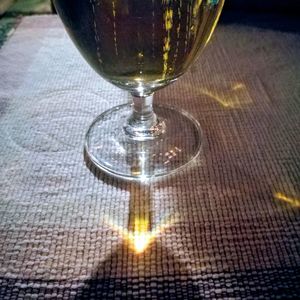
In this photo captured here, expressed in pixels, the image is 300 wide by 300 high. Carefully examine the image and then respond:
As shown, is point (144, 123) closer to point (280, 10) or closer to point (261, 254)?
point (261, 254)

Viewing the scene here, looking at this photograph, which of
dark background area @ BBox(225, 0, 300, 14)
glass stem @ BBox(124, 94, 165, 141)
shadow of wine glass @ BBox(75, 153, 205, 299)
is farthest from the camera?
dark background area @ BBox(225, 0, 300, 14)

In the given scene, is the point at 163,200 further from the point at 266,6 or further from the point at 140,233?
the point at 266,6

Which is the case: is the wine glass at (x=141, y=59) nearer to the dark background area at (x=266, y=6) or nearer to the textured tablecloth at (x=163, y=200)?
the textured tablecloth at (x=163, y=200)

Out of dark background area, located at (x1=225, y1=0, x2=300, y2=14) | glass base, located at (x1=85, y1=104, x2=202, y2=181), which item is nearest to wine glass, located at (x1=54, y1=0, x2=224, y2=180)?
glass base, located at (x1=85, y1=104, x2=202, y2=181)

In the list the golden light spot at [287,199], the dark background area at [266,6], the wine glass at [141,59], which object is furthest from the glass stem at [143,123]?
the dark background area at [266,6]

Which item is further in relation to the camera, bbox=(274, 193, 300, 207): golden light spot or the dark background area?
the dark background area

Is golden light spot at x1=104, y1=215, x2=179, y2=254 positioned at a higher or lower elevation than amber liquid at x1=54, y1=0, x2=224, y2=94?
lower

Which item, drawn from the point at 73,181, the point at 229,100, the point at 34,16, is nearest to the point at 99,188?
the point at 73,181

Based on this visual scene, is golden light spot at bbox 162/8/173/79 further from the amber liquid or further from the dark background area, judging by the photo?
the dark background area

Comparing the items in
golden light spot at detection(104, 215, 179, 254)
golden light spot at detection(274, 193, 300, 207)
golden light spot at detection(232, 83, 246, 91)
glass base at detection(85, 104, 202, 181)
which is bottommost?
golden light spot at detection(232, 83, 246, 91)
